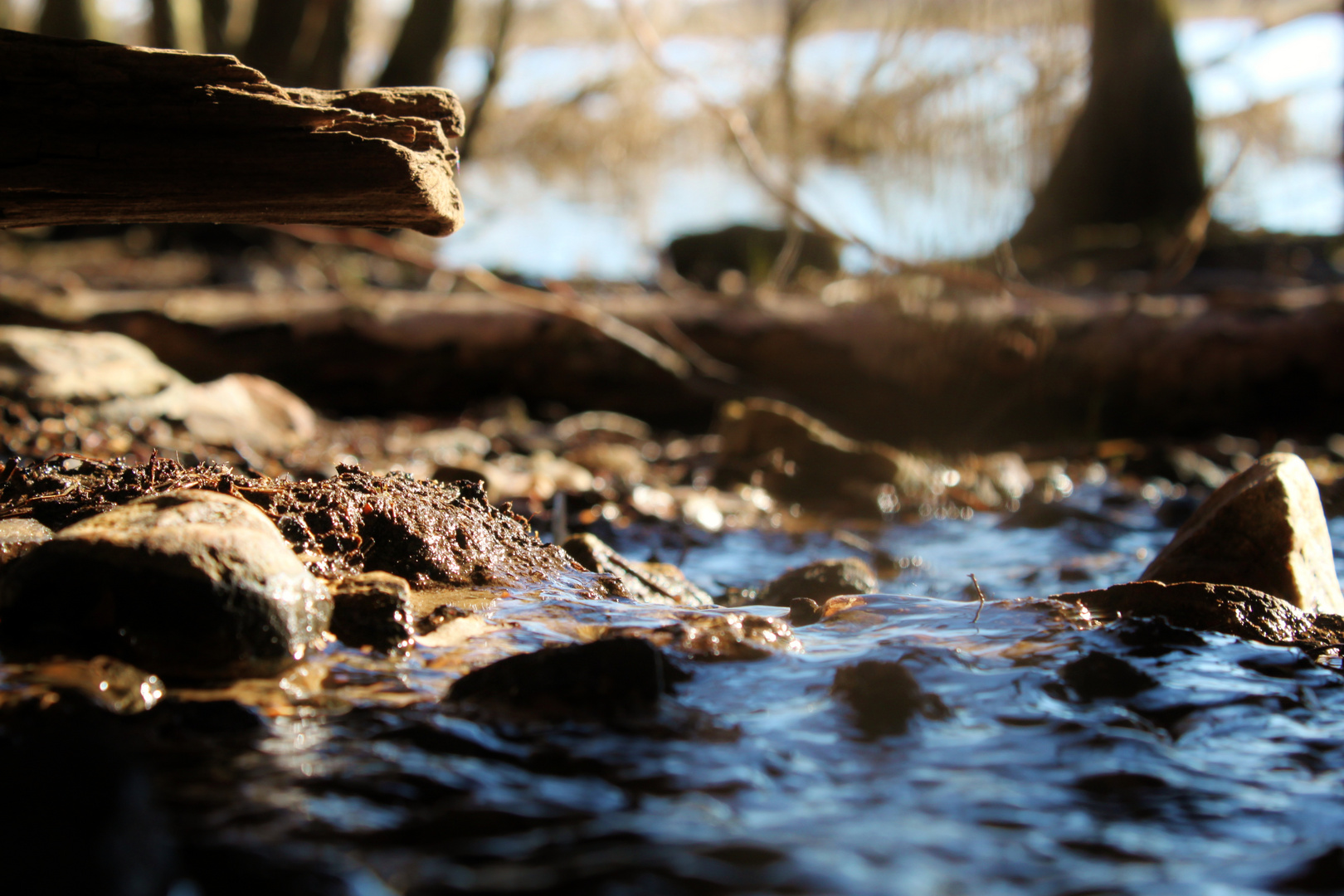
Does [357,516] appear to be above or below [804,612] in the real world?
above

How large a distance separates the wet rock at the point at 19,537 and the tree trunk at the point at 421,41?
299 inches

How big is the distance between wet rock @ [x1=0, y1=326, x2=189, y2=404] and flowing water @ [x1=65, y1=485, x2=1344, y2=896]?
9.25ft

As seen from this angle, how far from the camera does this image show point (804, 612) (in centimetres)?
225

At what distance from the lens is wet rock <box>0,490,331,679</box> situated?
160 centimetres

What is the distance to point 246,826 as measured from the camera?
1.23m

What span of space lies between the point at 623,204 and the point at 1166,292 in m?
5.62

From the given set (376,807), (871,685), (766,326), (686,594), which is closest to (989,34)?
(766,326)

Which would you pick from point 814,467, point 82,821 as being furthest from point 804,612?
point 814,467

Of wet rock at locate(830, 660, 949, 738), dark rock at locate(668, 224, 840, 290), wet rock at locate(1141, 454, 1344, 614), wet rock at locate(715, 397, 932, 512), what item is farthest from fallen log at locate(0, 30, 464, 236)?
dark rock at locate(668, 224, 840, 290)

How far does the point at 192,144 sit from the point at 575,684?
1223 mm

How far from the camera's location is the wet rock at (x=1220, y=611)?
1982 millimetres

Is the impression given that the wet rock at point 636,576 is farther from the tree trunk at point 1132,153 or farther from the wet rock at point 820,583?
the tree trunk at point 1132,153

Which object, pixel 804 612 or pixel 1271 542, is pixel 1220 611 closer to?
pixel 1271 542

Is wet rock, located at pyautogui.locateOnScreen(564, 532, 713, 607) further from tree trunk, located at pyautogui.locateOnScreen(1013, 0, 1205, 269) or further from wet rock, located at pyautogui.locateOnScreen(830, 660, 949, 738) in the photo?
tree trunk, located at pyautogui.locateOnScreen(1013, 0, 1205, 269)
